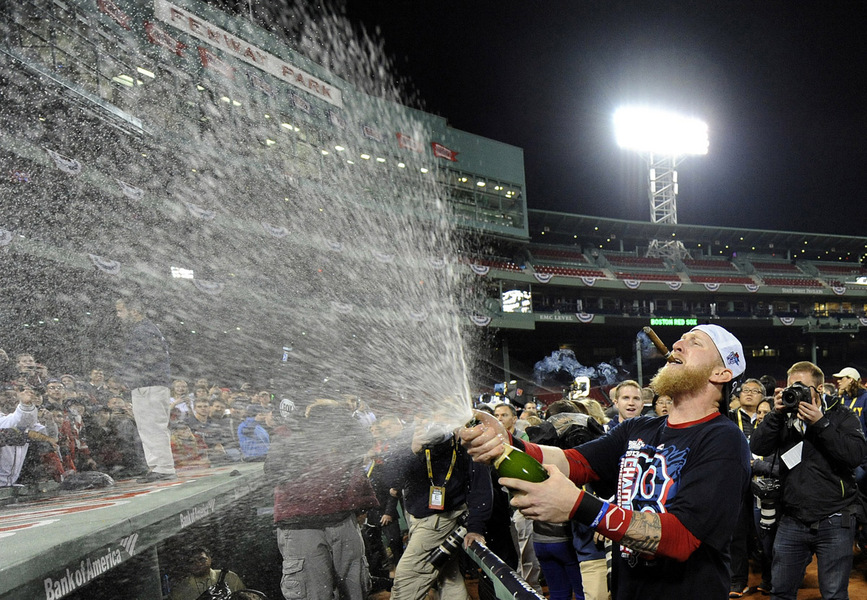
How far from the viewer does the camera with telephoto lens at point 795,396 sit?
155 inches

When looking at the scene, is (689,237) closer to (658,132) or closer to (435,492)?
(658,132)

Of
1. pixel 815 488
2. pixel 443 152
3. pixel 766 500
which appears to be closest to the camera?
pixel 815 488

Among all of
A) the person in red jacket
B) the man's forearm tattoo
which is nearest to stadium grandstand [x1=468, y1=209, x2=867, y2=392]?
the person in red jacket

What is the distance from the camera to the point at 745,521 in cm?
620

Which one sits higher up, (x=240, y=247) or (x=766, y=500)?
(x=240, y=247)

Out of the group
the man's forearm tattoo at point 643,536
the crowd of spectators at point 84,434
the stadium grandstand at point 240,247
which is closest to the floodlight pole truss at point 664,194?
the stadium grandstand at point 240,247

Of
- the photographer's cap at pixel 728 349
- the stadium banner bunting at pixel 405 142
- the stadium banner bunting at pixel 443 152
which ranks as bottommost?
the photographer's cap at pixel 728 349

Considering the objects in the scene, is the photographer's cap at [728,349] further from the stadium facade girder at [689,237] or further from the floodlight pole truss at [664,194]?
the floodlight pole truss at [664,194]

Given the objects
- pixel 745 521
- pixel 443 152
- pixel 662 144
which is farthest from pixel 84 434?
pixel 662 144

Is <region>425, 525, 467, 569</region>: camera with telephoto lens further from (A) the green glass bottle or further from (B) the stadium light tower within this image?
(B) the stadium light tower

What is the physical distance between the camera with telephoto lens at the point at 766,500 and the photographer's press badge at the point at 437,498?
9.78 feet

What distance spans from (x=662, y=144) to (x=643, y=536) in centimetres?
5112

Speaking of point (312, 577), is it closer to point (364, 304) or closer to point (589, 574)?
point (589, 574)

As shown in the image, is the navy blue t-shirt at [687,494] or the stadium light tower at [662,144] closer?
the navy blue t-shirt at [687,494]
